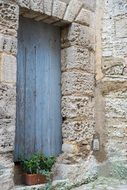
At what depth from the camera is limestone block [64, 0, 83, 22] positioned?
12.3ft

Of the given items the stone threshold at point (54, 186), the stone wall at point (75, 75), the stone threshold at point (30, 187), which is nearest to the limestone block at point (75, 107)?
the stone wall at point (75, 75)

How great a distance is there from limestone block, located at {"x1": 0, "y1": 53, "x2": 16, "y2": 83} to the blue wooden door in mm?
364

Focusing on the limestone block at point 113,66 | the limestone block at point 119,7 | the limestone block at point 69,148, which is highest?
the limestone block at point 119,7

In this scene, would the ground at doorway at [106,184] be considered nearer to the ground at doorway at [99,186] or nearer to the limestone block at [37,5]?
the ground at doorway at [99,186]

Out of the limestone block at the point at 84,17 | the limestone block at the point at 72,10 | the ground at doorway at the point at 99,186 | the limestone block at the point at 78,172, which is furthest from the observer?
the limestone block at the point at 84,17

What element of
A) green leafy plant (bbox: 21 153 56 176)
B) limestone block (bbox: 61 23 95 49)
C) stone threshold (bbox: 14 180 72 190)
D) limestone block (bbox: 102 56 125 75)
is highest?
limestone block (bbox: 61 23 95 49)

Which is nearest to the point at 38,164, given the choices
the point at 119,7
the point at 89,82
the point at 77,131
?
the point at 77,131

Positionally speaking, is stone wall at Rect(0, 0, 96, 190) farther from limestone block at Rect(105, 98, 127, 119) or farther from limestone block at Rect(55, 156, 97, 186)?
limestone block at Rect(105, 98, 127, 119)

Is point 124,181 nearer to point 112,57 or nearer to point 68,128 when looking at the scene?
point 68,128

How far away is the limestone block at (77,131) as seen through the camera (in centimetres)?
375

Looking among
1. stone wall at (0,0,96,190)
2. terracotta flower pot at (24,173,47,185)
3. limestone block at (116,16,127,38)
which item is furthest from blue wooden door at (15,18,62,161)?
limestone block at (116,16,127,38)

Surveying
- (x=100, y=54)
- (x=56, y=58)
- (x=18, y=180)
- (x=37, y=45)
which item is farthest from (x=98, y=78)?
(x=18, y=180)

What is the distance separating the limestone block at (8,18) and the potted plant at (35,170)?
1.36 metres

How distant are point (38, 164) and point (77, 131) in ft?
2.04
